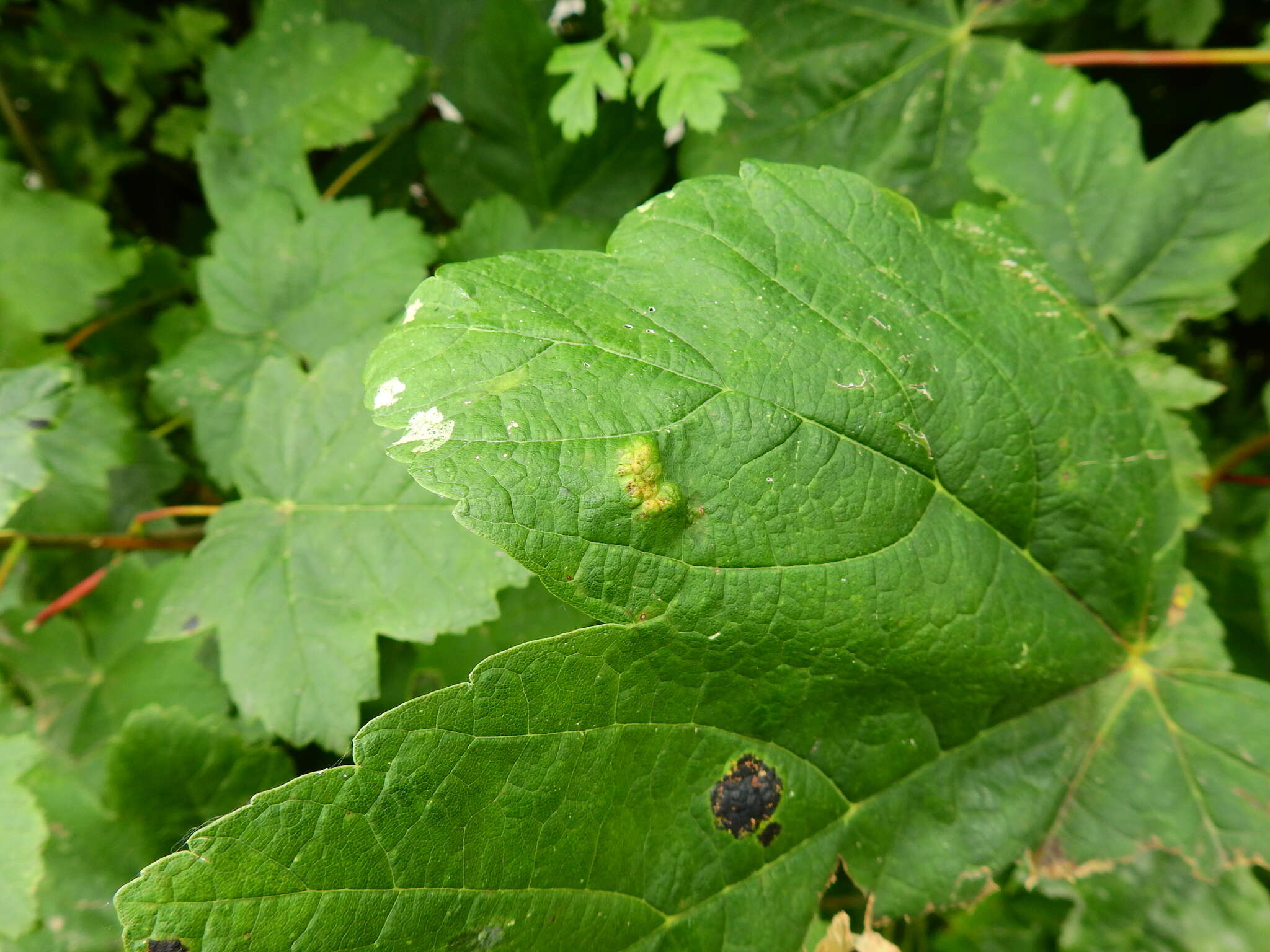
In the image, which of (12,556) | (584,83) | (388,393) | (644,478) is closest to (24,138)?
(12,556)

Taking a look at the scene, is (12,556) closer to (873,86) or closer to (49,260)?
(49,260)

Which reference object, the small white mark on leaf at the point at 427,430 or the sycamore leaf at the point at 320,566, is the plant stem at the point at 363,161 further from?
the small white mark on leaf at the point at 427,430

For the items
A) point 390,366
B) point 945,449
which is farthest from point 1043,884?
point 390,366

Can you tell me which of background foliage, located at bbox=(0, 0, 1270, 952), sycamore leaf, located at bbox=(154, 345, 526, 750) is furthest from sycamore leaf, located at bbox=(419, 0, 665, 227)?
sycamore leaf, located at bbox=(154, 345, 526, 750)

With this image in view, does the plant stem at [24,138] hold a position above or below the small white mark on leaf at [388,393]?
below

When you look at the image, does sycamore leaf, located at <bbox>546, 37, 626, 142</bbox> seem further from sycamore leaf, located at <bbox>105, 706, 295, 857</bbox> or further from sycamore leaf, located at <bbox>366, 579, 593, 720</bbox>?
sycamore leaf, located at <bbox>105, 706, 295, 857</bbox>

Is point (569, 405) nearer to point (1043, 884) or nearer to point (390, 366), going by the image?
point (390, 366)

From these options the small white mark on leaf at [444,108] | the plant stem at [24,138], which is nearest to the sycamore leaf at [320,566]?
the small white mark on leaf at [444,108]
